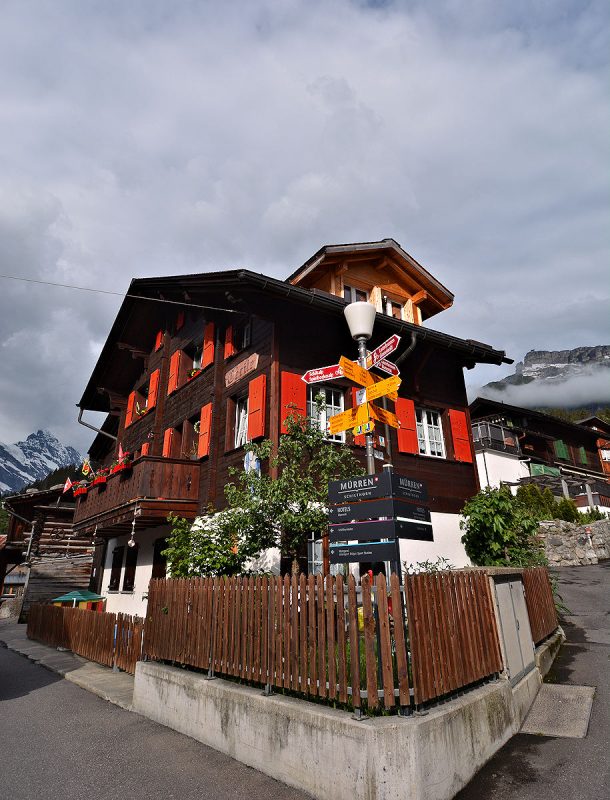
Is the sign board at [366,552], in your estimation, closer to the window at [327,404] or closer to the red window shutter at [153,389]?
the window at [327,404]

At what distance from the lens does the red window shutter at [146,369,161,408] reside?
17312 mm

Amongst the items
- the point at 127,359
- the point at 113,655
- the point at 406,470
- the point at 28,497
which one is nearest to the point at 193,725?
the point at 113,655

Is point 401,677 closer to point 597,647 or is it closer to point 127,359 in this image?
point 597,647

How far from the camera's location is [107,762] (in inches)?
207

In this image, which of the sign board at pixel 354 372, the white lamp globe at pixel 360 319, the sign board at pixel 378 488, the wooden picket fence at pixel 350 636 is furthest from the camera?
the white lamp globe at pixel 360 319

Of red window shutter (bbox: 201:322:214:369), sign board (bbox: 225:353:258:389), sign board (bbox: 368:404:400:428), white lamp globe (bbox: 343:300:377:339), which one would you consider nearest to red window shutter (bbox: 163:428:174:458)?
red window shutter (bbox: 201:322:214:369)

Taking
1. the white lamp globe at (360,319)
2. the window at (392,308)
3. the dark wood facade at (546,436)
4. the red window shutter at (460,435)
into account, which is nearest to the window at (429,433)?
the red window shutter at (460,435)

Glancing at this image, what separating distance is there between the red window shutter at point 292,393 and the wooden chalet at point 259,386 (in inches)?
1.3

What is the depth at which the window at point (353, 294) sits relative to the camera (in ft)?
51.7

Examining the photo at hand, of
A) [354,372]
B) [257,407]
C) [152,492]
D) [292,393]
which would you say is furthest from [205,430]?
[354,372]

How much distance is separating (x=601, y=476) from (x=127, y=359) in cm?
3515

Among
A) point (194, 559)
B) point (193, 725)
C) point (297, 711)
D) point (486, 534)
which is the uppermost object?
point (486, 534)

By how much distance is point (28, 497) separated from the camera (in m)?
25.1

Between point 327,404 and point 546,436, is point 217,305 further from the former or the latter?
point 546,436
